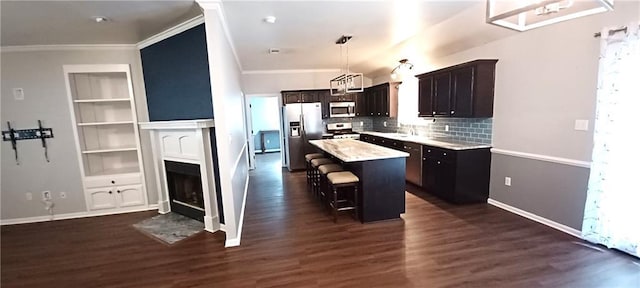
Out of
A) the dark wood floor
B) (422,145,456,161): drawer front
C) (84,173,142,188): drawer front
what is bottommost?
the dark wood floor

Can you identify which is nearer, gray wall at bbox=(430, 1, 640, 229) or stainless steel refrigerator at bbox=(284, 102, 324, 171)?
gray wall at bbox=(430, 1, 640, 229)

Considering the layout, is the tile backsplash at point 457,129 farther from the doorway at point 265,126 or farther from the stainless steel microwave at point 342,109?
the doorway at point 265,126

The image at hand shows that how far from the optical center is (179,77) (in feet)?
11.4

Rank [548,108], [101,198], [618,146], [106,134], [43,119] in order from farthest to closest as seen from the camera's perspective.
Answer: [106,134], [101,198], [43,119], [548,108], [618,146]

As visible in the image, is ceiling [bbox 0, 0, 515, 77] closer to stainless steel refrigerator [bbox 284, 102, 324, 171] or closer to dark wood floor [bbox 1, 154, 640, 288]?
stainless steel refrigerator [bbox 284, 102, 324, 171]

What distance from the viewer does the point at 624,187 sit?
8.34 feet

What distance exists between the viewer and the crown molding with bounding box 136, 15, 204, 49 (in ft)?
10.1

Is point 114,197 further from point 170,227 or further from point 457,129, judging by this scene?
point 457,129

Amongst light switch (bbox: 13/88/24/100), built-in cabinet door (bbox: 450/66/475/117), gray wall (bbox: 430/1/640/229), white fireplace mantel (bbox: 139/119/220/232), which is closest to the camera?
gray wall (bbox: 430/1/640/229)

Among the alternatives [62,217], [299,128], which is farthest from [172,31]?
[299,128]

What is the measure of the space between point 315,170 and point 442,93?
8.06 feet

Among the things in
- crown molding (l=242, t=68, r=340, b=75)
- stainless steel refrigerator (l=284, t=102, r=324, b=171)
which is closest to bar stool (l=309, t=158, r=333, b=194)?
stainless steel refrigerator (l=284, t=102, r=324, b=171)

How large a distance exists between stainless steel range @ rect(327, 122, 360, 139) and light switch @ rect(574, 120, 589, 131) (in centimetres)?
451

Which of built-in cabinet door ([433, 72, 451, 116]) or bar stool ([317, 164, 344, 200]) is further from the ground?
built-in cabinet door ([433, 72, 451, 116])
